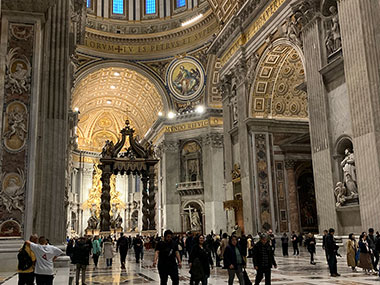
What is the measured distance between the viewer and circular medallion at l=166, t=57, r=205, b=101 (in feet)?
94.0

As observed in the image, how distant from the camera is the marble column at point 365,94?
9.22 m

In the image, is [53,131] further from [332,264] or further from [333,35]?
[333,35]

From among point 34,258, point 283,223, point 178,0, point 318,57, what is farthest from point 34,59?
point 178,0

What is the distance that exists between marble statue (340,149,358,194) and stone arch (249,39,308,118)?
6.14 meters

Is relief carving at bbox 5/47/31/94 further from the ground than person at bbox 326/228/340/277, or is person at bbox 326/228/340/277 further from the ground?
relief carving at bbox 5/47/31/94

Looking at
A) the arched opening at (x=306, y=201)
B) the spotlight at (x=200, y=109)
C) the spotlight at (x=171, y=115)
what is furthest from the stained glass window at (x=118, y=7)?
the arched opening at (x=306, y=201)

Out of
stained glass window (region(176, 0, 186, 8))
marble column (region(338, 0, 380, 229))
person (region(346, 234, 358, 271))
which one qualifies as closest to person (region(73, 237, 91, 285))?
person (region(346, 234, 358, 271))

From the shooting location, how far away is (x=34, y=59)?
672 centimetres

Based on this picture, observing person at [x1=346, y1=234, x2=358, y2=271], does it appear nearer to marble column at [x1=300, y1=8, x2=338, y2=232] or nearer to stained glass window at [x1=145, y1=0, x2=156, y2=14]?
marble column at [x1=300, y1=8, x2=338, y2=232]

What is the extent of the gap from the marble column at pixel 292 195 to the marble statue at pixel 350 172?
692 cm

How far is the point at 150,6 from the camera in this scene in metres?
30.2

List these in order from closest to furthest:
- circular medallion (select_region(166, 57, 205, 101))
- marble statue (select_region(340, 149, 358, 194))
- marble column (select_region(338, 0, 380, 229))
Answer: marble column (select_region(338, 0, 380, 229)) → marble statue (select_region(340, 149, 358, 194)) → circular medallion (select_region(166, 57, 205, 101))

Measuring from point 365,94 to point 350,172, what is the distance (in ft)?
6.60

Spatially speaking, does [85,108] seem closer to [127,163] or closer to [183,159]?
[183,159]
